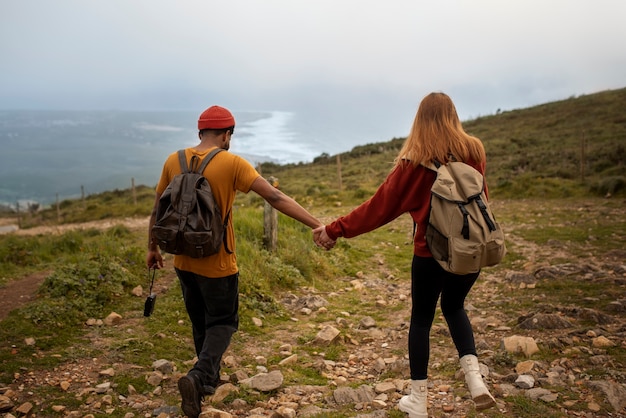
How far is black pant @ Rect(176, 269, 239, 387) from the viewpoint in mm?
3609

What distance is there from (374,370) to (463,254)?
7.37 feet

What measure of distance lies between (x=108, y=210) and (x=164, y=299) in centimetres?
2008

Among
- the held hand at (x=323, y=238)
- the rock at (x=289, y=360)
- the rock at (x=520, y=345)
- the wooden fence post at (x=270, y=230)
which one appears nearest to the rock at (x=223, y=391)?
the rock at (x=289, y=360)

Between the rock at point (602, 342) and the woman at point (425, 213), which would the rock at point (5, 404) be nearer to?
the woman at point (425, 213)

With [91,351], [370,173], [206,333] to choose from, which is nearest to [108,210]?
[370,173]

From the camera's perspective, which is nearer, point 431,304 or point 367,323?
point 431,304

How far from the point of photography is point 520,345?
15.7 feet

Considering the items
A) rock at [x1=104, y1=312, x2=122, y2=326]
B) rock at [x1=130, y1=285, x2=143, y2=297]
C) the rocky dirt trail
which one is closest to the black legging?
the rocky dirt trail

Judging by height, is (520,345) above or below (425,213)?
below

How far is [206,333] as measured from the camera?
3766 mm

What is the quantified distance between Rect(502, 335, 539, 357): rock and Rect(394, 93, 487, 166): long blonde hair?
2.32 metres

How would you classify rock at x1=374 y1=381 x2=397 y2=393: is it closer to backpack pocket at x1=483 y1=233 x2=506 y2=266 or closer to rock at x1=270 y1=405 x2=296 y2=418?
rock at x1=270 y1=405 x2=296 y2=418

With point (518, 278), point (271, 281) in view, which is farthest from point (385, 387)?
point (518, 278)

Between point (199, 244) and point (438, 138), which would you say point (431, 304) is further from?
point (199, 244)
